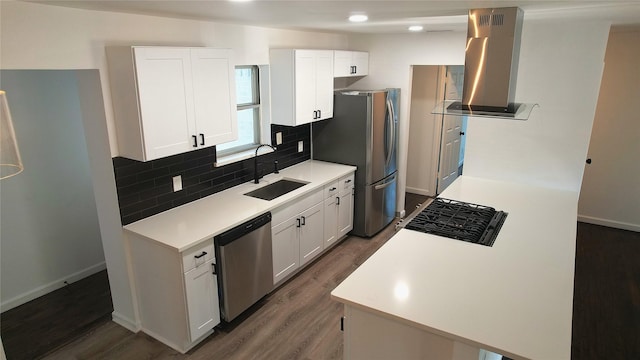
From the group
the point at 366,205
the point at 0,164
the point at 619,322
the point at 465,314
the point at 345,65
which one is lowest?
the point at 619,322

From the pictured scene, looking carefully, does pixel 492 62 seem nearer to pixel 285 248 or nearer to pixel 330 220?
pixel 285 248

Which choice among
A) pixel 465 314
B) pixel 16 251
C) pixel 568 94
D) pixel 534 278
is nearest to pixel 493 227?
pixel 534 278

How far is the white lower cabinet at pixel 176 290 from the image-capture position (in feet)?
9.45

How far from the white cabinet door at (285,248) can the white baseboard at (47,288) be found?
188 cm

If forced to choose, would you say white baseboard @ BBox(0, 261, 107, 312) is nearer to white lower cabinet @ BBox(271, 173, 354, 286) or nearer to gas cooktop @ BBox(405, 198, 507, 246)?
white lower cabinet @ BBox(271, 173, 354, 286)

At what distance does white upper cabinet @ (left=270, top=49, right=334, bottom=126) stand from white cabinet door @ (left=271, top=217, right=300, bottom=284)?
1065 millimetres

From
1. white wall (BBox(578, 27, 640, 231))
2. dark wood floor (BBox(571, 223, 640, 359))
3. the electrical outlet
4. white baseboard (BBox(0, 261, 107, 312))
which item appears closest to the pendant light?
the electrical outlet

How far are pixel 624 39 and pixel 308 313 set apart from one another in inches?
185

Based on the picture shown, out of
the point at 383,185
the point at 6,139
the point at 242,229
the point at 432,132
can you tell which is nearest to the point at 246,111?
the point at 242,229

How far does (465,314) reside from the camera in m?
1.93

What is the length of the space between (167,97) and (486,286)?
2.34m

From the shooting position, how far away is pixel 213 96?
10.4 feet

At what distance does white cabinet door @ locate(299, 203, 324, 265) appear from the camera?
4020 millimetres

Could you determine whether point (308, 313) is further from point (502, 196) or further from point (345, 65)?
point (345, 65)
